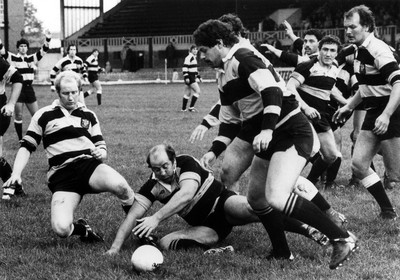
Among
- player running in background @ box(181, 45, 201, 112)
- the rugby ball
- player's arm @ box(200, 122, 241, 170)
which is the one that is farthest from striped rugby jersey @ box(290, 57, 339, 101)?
player running in background @ box(181, 45, 201, 112)

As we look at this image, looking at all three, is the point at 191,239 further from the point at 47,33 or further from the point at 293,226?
the point at 47,33

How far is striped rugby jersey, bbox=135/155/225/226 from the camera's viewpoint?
552cm

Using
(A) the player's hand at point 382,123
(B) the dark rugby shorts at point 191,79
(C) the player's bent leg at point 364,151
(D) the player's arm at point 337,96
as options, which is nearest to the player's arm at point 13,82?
(D) the player's arm at point 337,96

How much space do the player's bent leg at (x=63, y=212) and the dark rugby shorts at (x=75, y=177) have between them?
0.06 metres

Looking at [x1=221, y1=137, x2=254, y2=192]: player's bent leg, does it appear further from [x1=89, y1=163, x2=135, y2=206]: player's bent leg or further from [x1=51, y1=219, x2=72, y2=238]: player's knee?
[x1=51, y1=219, x2=72, y2=238]: player's knee

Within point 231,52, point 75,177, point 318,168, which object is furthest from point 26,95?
point 231,52

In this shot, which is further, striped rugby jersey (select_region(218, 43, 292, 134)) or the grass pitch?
the grass pitch

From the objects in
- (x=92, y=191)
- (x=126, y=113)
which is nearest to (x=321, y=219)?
(x=92, y=191)

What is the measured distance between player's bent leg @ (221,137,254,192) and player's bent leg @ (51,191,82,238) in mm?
1386

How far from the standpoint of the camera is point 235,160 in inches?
235

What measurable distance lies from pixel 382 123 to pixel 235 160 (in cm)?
139

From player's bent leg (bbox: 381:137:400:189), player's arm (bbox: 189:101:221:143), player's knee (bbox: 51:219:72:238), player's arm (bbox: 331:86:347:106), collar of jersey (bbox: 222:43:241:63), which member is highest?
collar of jersey (bbox: 222:43:241:63)

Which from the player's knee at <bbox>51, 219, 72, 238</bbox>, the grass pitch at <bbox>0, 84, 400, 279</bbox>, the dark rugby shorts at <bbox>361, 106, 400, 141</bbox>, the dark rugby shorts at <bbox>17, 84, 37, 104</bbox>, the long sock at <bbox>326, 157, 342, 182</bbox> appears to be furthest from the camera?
the dark rugby shorts at <bbox>17, 84, 37, 104</bbox>

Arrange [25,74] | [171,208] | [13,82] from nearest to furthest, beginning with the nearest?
1. [171,208]
2. [13,82]
3. [25,74]
